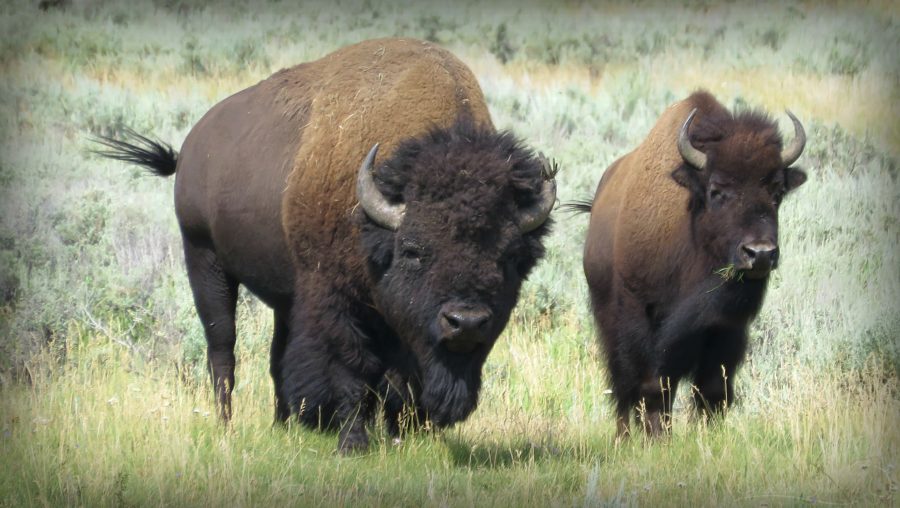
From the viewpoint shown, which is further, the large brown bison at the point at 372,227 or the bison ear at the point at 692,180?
the bison ear at the point at 692,180

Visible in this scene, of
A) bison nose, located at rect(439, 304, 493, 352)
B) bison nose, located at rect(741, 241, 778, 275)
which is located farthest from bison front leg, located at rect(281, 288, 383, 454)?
bison nose, located at rect(741, 241, 778, 275)

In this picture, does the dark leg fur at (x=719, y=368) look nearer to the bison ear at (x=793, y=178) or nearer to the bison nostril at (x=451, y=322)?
the bison ear at (x=793, y=178)

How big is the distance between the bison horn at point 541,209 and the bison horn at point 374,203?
58 cm

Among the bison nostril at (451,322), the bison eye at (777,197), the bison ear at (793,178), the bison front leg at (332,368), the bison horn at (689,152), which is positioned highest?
the bison horn at (689,152)

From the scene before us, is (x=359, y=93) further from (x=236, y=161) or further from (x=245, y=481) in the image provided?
(x=245, y=481)

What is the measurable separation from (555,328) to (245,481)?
187 inches

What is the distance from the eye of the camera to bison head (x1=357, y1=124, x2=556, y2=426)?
16.7ft

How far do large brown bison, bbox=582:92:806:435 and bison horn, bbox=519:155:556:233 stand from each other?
1.47 m

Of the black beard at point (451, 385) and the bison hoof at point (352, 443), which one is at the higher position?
the black beard at point (451, 385)

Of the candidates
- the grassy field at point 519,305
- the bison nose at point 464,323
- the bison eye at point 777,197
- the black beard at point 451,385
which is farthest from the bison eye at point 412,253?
the bison eye at point 777,197

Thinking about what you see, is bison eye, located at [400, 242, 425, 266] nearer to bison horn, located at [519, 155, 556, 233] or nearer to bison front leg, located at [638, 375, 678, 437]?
bison horn, located at [519, 155, 556, 233]

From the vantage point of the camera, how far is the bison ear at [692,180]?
682cm

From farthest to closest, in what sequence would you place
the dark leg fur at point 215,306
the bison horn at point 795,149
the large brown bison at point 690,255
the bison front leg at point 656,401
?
the dark leg fur at point 215,306 → the bison front leg at point 656,401 → the bison horn at point 795,149 → the large brown bison at point 690,255

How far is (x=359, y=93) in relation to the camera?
20.1 feet
